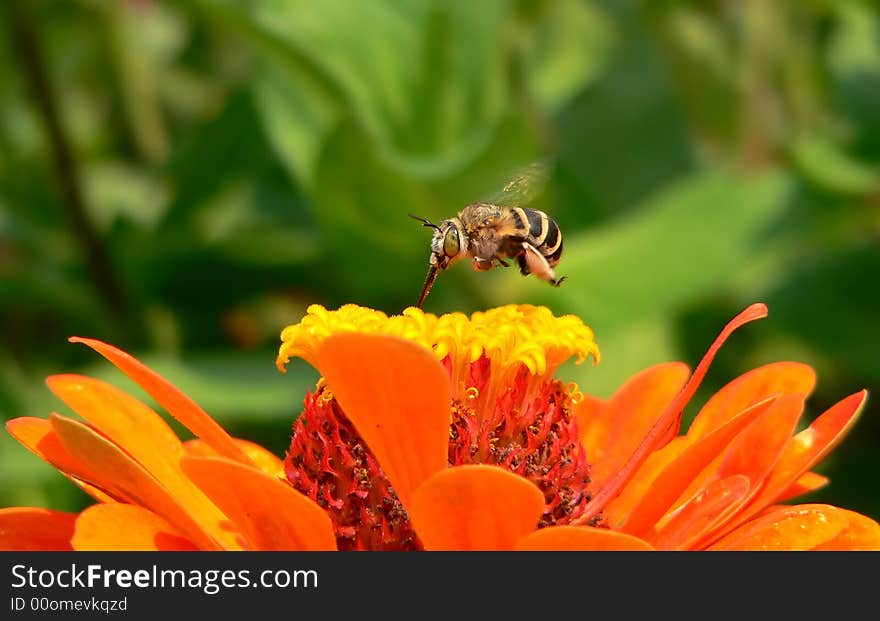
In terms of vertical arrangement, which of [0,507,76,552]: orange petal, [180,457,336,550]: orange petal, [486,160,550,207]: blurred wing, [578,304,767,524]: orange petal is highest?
[486,160,550,207]: blurred wing

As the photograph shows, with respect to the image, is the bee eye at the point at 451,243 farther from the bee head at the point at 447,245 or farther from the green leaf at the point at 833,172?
the green leaf at the point at 833,172

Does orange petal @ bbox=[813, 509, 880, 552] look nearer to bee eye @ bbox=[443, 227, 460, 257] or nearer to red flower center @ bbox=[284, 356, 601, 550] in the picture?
red flower center @ bbox=[284, 356, 601, 550]

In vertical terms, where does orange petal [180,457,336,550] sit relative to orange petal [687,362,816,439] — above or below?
below

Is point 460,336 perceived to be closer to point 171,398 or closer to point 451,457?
point 451,457

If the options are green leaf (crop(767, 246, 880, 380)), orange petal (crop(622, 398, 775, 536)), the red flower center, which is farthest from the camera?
green leaf (crop(767, 246, 880, 380))

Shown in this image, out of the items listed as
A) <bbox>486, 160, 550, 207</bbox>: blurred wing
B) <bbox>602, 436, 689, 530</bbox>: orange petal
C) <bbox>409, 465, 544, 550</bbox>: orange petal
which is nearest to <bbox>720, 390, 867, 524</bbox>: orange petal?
<bbox>602, 436, 689, 530</bbox>: orange petal

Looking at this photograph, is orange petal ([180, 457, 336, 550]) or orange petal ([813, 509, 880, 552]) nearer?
orange petal ([180, 457, 336, 550])

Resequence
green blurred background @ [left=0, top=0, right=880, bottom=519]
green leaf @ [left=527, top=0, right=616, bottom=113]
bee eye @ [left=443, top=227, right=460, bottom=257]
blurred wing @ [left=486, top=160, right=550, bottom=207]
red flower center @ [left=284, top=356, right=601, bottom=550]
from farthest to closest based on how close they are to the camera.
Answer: green leaf @ [left=527, top=0, right=616, bottom=113]
green blurred background @ [left=0, top=0, right=880, bottom=519]
blurred wing @ [left=486, top=160, right=550, bottom=207]
bee eye @ [left=443, top=227, right=460, bottom=257]
red flower center @ [left=284, top=356, right=601, bottom=550]

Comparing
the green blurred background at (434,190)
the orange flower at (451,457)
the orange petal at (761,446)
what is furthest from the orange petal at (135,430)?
the green blurred background at (434,190)
